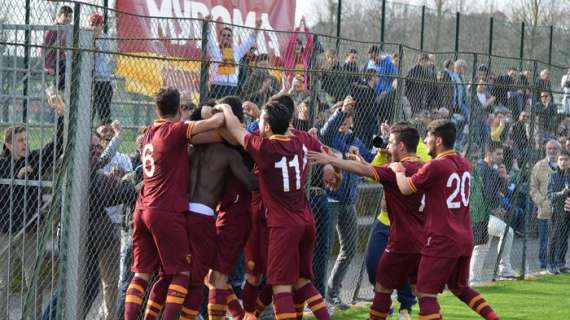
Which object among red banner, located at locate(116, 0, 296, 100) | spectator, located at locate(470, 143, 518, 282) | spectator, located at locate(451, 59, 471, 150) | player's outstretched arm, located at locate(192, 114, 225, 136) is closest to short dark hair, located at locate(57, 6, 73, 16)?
red banner, located at locate(116, 0, 296, 100)

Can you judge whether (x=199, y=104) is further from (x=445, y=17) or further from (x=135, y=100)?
(x=445, y=17)

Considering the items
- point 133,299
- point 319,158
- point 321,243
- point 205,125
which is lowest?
point 133,299

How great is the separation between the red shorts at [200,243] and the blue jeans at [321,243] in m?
2.36

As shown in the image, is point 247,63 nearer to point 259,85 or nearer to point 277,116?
point 259,85

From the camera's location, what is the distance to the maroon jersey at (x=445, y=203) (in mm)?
8930

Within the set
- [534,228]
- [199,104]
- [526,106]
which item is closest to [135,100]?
[199,104]

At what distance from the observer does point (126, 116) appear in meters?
10.2

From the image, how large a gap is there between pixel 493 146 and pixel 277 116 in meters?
6.47

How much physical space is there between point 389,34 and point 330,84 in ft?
31.2

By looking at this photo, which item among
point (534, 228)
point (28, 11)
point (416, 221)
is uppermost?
point (28, 11)

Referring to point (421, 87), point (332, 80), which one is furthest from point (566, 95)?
point (332, 80)

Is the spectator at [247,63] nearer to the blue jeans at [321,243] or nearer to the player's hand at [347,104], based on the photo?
the player's hand at [347,104]

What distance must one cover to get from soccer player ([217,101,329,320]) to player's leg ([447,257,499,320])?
141 cm

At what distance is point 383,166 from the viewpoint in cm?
931
